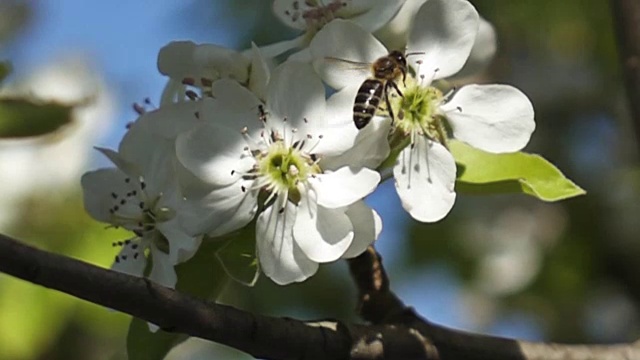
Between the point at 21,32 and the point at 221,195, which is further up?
the point at 221,195

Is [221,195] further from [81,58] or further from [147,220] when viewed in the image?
[81,58]

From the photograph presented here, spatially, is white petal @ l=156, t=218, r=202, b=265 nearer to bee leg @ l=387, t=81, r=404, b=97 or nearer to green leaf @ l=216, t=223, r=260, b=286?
green leaf @ l=216, t=223, r=260, b=286

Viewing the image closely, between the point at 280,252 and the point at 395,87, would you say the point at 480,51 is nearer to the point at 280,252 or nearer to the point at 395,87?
the point at 395,87

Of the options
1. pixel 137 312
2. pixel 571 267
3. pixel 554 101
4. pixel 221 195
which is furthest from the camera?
pixel 554 101

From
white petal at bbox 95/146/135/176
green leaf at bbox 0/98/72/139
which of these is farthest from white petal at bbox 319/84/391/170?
green leaf at bbox 0/98/72/139

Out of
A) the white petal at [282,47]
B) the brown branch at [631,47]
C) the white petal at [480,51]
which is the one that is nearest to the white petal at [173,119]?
the white petal at [282,47]

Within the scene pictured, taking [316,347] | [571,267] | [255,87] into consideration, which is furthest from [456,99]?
[571,267]
